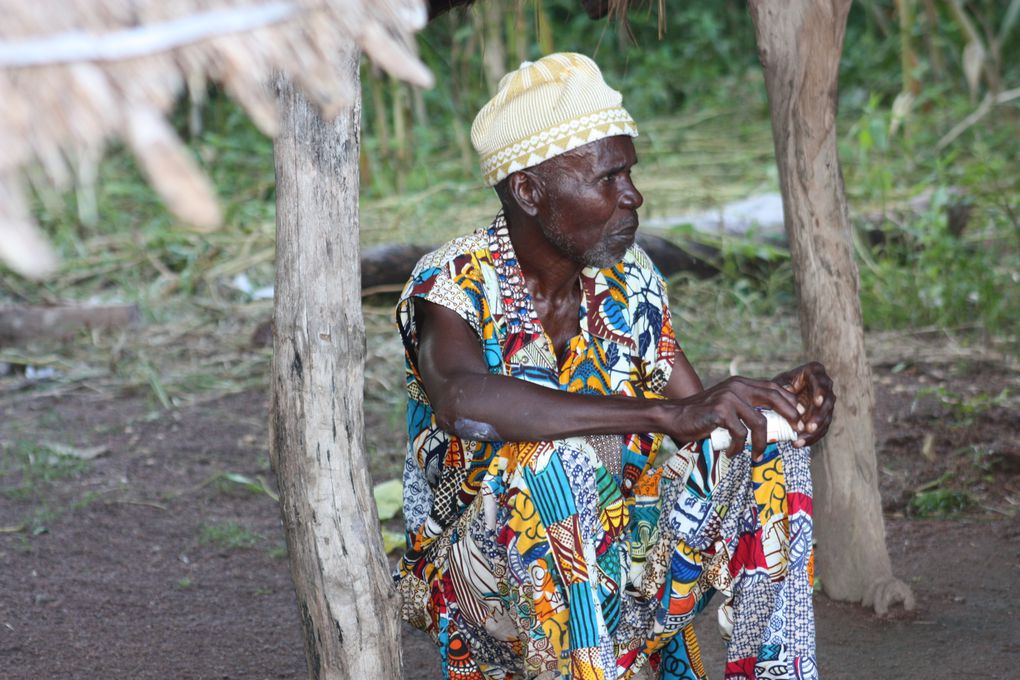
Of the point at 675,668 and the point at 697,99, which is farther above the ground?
the point at 697,99

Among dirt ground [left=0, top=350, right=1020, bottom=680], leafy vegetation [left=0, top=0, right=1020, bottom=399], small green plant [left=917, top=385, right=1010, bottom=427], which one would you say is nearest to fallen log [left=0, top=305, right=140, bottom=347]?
leafy vegetation [left=0, top=0, right=1020, bottom=399]

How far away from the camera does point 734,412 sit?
6.73 ft

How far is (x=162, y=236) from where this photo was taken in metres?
6.30

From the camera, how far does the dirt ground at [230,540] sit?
2674 millimetres

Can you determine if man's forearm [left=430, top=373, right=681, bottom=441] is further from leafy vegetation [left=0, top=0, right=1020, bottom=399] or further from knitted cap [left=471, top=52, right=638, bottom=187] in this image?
leafy vegetation [left=0, top=0, right=1020, bottom=399]

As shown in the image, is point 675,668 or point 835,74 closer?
point 675,668

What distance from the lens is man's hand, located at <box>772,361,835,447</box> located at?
7.05 ft

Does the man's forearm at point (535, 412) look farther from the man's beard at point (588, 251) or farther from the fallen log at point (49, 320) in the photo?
the fallen log at point (49, 320)

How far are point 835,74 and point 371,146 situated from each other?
5369 millimetres

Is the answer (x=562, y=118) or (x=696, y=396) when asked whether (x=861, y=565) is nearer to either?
(x=696, y=396)

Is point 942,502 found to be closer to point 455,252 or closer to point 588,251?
point 588,251

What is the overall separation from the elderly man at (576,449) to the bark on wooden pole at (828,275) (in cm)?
44

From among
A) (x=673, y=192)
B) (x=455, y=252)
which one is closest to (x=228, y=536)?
(x=455, y=252)

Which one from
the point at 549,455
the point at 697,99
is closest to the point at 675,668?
the point at 549,455
